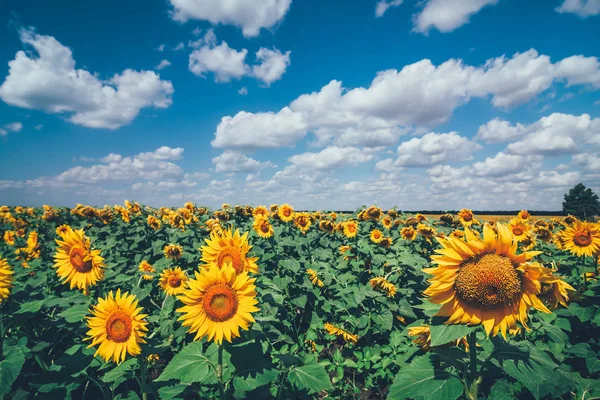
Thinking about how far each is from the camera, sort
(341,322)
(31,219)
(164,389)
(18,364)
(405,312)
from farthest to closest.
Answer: (31,219)
(341,322)
(405,312)
(18,364)
(164,389)

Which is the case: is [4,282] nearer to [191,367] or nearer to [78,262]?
[78,262]

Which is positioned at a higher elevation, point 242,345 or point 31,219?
point 31,219

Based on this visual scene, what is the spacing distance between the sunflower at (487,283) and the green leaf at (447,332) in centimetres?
5

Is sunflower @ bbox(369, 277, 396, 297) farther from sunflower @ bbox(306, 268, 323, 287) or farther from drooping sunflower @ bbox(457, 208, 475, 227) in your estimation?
drooping sunflower @ bbox(457, 208, 475, 227)

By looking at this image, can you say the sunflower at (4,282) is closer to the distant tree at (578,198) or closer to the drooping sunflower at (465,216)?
the drooping sunflower at (465,216)

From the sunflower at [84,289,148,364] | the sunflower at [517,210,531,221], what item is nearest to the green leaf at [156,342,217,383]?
the sunflower at [84,289,148,364]

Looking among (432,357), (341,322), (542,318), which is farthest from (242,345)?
(542,318)

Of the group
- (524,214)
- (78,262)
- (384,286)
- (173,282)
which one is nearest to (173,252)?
(173,282)

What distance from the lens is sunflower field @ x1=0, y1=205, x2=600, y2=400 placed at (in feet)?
6.22

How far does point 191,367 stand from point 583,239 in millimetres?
6525

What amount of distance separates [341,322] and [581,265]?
4681mm

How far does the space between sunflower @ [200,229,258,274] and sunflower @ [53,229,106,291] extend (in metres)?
1.77

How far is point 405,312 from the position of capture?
→ 15.0 feet

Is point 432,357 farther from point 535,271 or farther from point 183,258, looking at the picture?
point 183,258
